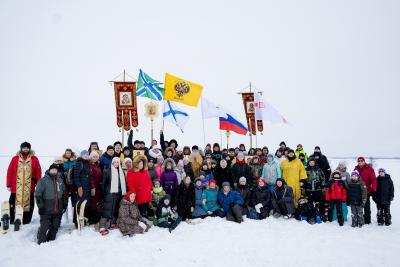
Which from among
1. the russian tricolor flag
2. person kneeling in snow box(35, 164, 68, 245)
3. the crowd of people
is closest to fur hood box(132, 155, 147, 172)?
the crowd of people

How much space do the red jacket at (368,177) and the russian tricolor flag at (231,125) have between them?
542cm

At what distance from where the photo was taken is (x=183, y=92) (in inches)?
506

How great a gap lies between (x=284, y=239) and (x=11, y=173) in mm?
7364

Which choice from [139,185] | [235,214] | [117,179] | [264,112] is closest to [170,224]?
[139,185]

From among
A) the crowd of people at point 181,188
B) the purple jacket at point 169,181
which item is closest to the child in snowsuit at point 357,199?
the crowd of people at point 181,188

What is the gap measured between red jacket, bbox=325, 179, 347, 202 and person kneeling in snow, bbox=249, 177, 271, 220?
1.79 meters

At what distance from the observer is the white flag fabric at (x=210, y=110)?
13723 millimetres

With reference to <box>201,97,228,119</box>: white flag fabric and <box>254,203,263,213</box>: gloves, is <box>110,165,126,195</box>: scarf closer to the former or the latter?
<box>254,203,263,213</box>: gloves

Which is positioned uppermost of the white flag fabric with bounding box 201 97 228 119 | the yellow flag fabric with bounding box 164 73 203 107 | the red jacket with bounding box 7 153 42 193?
the yellow flag fabric with bounding box 164 73 203 107

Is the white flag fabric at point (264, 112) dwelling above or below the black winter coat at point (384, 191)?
above

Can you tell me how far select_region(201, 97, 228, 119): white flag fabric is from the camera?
13.7 meters

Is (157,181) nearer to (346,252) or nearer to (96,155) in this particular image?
(96,155)

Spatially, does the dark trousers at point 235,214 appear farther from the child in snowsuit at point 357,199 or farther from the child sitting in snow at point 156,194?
the child in snowsuit at point 357,199

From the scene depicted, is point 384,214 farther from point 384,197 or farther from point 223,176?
point 223,176
